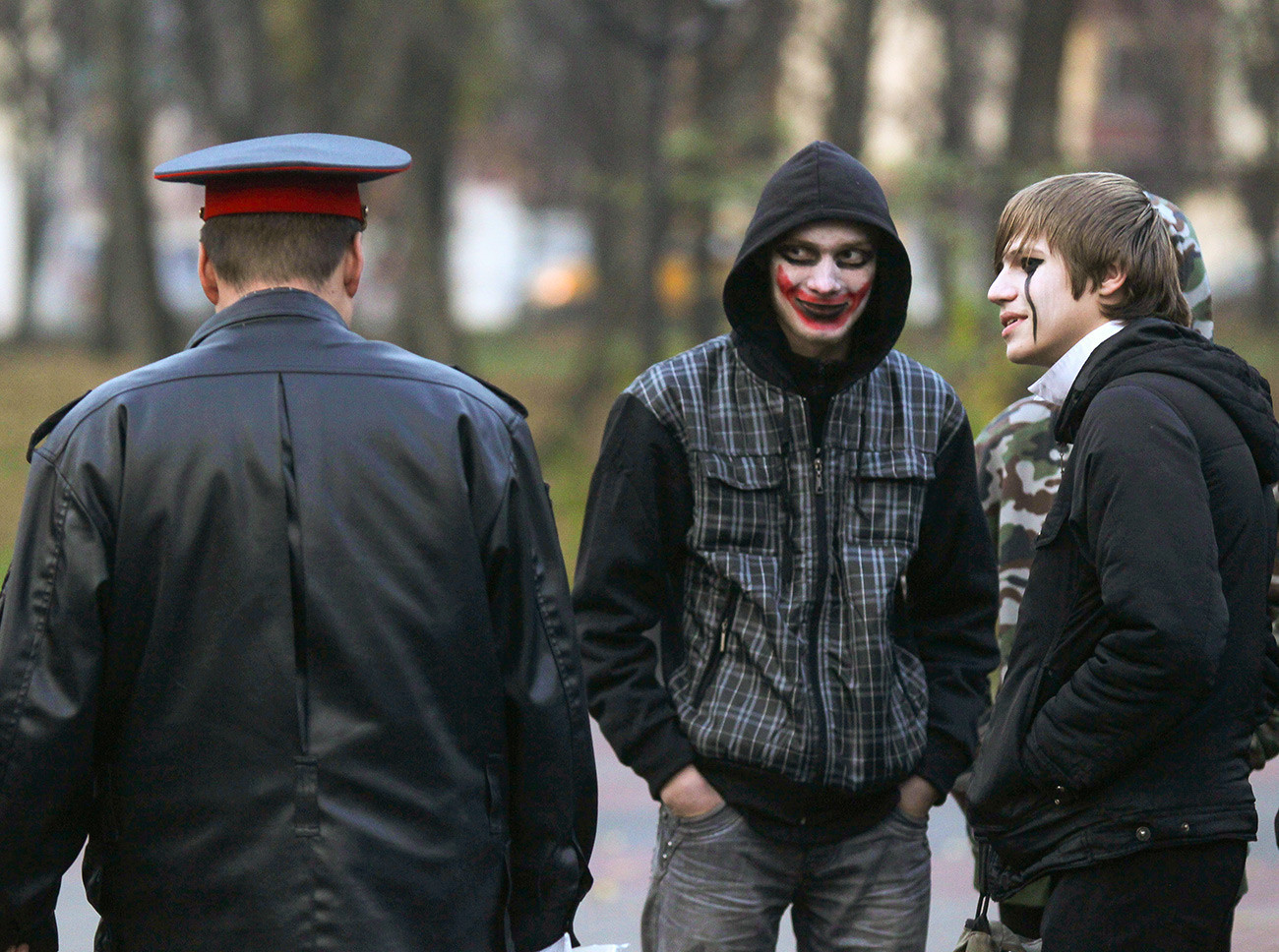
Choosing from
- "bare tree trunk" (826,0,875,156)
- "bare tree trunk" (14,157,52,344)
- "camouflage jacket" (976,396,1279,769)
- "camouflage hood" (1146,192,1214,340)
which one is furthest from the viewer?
"bare tree trunk" (14,157,52,344)

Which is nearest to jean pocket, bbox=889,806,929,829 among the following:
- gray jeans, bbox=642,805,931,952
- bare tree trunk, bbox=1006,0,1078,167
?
gray jeans, bbox=642,805,931,952

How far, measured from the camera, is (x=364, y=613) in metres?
2.76

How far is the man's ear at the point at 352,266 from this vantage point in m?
3.03

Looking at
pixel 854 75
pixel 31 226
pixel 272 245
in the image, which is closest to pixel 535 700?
pixel 272 245

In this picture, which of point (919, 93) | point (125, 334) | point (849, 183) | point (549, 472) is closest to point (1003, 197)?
point (549, 472)

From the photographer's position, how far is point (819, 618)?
3.50m

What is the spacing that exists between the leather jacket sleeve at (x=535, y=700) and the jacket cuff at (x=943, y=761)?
3.01 feet

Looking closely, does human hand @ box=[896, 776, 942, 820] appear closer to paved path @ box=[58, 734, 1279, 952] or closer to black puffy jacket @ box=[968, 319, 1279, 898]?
black puffy jacket @ box=[968, 319, 1279, 898]

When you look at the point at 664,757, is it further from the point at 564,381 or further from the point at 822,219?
the point at 564,381

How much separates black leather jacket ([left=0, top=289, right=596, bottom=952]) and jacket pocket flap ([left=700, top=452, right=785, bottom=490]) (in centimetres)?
83

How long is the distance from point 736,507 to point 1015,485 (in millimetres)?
800

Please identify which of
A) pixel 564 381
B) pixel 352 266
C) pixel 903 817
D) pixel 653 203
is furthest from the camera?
pixel 564 381

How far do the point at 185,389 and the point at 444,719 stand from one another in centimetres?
A: 68

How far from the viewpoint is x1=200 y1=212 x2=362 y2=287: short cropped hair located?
294 cm
